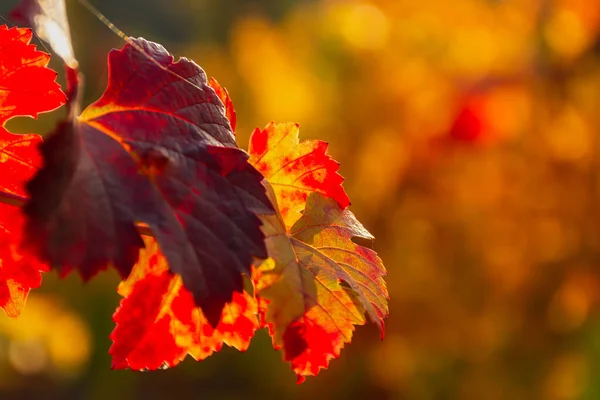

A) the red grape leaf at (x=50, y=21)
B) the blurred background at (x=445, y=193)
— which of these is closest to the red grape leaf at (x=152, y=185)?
the red grape leaf at (x=50, y=21)

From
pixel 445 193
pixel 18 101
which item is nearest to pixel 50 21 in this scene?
pixel 18 101

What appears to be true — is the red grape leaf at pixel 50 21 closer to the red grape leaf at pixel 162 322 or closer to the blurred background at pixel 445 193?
the red grape leaf at pixel 162 322

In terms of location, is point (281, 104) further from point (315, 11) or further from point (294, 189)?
point (294, 189)

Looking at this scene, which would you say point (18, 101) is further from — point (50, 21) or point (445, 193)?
point (445, 193)

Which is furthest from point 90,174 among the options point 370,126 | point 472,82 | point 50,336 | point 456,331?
point 472,82

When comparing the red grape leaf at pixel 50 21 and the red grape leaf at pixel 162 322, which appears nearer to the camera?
the red grape leaf at pixel 50 21

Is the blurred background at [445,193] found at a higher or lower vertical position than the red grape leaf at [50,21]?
lower
